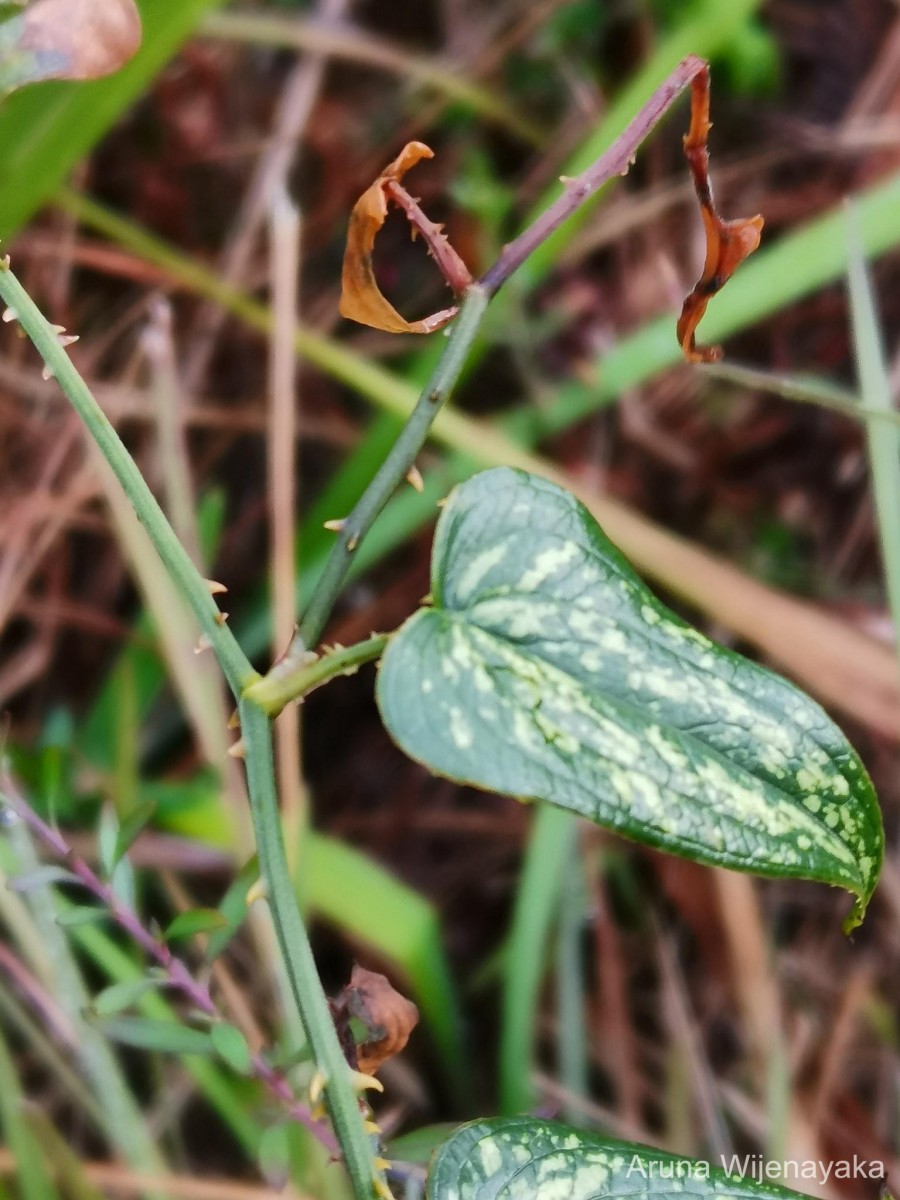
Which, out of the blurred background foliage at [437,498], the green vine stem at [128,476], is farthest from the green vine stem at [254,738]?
the blurred background foliage at [437,498]

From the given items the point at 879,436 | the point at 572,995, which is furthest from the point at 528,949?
the point at 879,436

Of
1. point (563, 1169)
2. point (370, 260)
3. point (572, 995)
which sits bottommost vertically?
point (572, 995)

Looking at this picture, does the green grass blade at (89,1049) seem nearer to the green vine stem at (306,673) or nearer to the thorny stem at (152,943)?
the thorny stem at (152,943)

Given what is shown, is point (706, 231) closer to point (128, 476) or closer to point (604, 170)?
point (604, 170)

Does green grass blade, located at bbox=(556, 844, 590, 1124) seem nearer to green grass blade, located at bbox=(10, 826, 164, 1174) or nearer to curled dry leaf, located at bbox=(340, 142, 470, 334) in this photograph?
green grass blade, located at bbox=(10, 826, 164, 1174)

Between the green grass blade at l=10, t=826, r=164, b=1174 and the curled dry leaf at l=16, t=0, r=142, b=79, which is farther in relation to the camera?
the green grass blade at l=10, t=826, r=164, b=1174

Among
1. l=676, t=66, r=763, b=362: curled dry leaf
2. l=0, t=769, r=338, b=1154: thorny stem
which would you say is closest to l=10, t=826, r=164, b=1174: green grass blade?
l=0, t=769, r=338, b=1154: thorny stem
